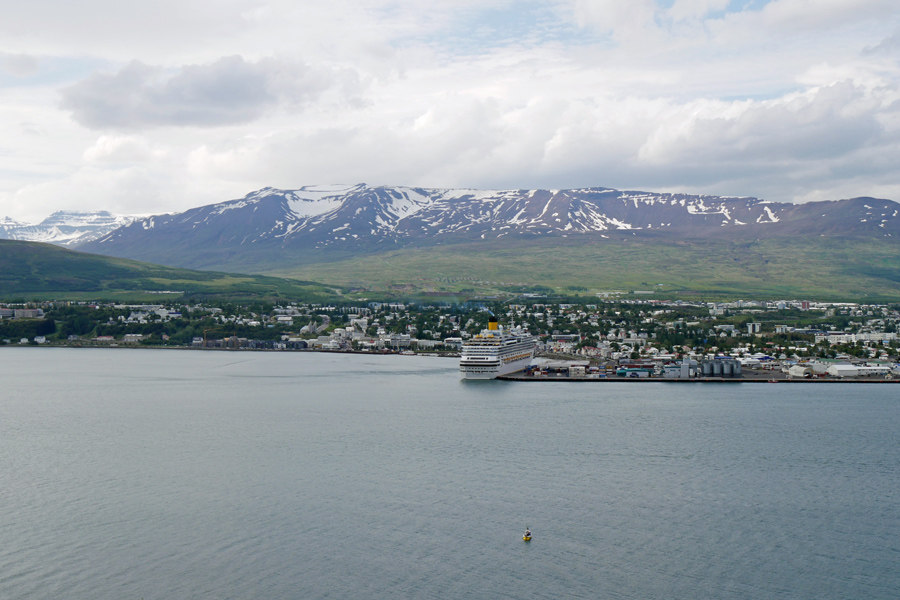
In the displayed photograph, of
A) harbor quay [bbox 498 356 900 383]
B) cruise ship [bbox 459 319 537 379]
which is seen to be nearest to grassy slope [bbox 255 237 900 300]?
cruise ship [bbox 459 319 537 379]

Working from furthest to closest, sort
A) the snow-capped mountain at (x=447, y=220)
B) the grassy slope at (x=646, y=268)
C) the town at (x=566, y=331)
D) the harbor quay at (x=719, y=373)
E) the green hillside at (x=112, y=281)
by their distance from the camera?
the snow-capped mountain at (x=447, y=220) → the grassy slope at (x=646, y=268) → the green hillside at (x=112, y=281) → the town at (x=566, y=331) → the harbor quay at (x=719, y=373)

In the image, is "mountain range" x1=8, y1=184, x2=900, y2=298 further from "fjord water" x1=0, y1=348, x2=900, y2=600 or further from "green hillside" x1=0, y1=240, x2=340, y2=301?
"fjord water" x1=0, y1=348, x2=900, y2=600

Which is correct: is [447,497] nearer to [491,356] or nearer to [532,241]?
[491,356]

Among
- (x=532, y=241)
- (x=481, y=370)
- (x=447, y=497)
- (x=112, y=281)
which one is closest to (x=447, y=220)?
(x=532, y=241)

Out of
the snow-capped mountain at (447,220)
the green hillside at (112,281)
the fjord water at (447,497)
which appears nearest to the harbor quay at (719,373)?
the fjord water at (447,497)

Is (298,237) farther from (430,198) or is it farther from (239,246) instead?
(430,198)

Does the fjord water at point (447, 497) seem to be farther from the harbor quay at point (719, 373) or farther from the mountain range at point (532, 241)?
the mountain range at point (532, 241)

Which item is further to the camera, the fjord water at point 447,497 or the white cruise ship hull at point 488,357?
the white cruise ship hull at point 488,357
